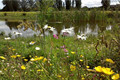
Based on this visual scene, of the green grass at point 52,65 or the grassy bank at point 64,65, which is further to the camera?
the green grass at point 52,65

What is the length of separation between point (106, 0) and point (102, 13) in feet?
26.9

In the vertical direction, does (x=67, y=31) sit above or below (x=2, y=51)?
above

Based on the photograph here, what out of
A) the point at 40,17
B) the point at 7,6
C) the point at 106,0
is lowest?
the point at 40,17

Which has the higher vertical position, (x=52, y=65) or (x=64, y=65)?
(x=64, y=65)

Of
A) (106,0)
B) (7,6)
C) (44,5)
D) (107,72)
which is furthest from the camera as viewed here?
(7,6)

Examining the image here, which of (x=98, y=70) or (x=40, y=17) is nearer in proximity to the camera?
(x=98, y=70)

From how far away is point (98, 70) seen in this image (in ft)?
1.69

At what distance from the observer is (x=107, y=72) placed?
1.68 ft

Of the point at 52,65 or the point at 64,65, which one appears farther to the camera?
the point at 52,65

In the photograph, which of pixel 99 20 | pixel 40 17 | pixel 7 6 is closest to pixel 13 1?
pixel 7 6

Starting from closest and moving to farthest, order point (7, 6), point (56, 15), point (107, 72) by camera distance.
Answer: point (107, 72) → point (56, 15) → point (7, 6)

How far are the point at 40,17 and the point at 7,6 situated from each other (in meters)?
39.0

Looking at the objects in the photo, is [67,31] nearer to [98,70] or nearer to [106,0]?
[98,70]

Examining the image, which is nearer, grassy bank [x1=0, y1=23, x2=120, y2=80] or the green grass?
grassy bank [x1=0, y1=23, x2=120, y2=80]
